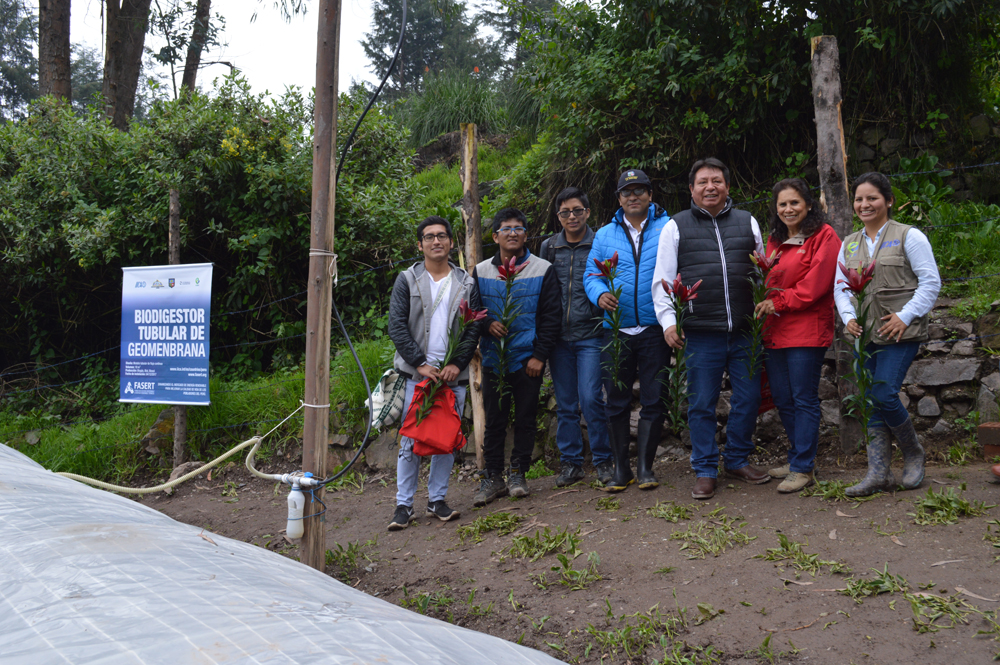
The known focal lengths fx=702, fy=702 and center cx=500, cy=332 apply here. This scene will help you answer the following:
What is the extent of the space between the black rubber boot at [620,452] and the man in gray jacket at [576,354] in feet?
0.46

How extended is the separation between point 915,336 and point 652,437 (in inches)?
63.0

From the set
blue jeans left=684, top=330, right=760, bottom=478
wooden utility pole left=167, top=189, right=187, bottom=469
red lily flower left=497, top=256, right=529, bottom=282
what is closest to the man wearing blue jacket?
blue jeans left=684, top=330, right=760, bottom=478

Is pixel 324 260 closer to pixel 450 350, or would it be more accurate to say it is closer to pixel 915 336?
pixel 450 350

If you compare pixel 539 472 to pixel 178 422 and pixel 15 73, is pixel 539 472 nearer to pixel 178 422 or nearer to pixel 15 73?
pixel 178 422

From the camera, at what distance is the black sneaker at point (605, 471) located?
476cm

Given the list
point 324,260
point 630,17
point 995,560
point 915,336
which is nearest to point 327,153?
point 324,260

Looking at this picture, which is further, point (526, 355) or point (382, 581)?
point (526, 355)

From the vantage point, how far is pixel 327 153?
11.8 feet

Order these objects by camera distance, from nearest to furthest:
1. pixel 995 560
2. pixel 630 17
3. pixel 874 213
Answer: pixel 995 560, pixel 874 213, pixel 630 17

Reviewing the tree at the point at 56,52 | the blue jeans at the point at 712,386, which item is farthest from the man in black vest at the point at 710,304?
the tree at the point at 56,52

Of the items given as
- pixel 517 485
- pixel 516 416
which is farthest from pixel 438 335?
pixel 517 485

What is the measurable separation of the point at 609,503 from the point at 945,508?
1.80 meters

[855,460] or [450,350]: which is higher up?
[450,350]

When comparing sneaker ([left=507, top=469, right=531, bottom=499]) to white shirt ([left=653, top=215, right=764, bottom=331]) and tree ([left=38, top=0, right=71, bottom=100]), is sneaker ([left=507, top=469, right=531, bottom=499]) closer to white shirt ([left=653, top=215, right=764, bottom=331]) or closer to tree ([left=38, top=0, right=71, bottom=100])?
white shirt ([left=653, top=215, right=764, bottom=331])
